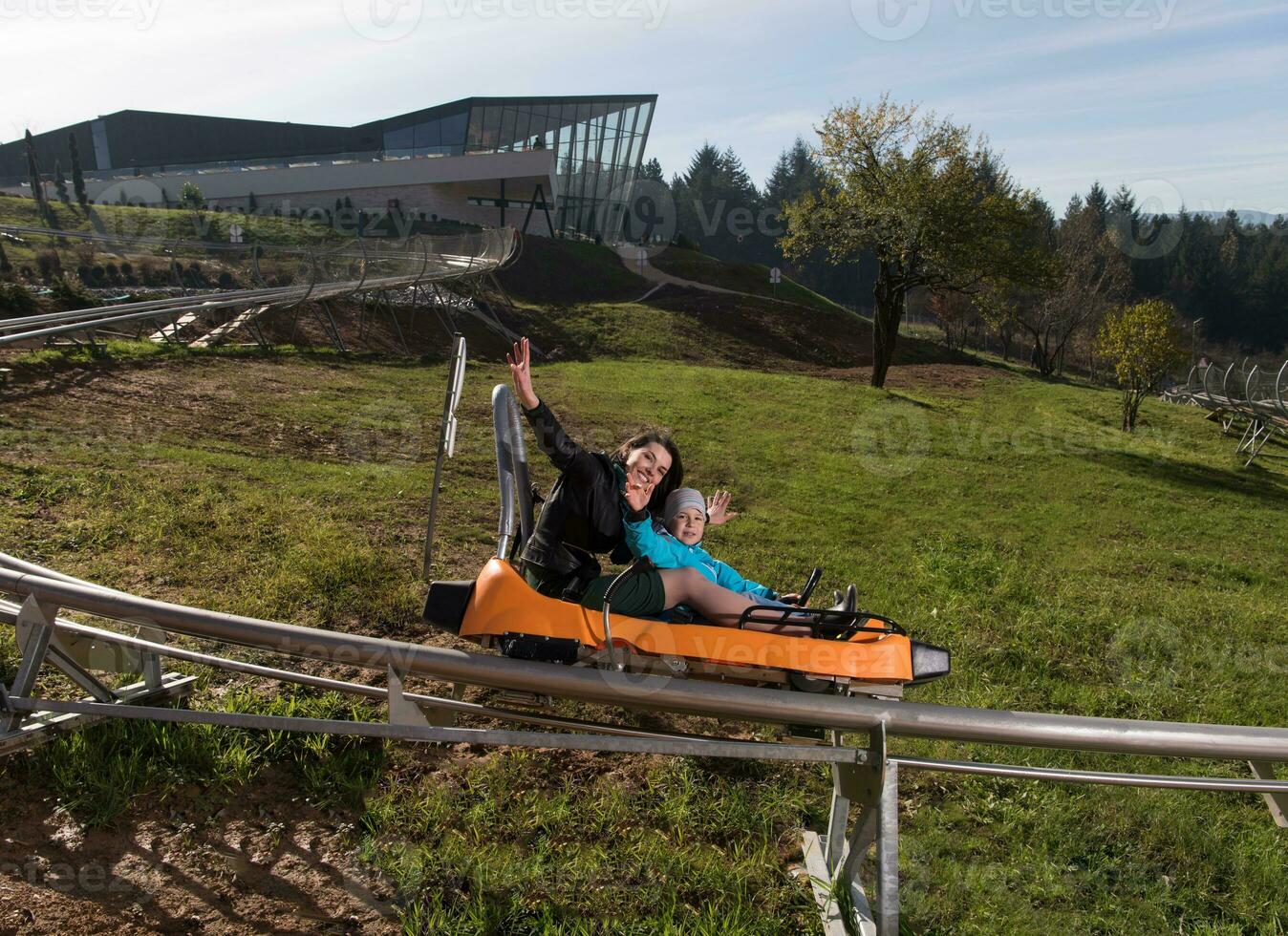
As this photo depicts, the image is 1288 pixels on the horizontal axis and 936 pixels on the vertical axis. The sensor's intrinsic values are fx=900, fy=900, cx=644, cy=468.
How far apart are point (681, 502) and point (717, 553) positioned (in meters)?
4.57

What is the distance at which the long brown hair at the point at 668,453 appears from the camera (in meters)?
4.13

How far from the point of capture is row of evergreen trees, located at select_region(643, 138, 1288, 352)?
6712cm

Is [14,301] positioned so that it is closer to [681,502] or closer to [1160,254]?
[681,502]

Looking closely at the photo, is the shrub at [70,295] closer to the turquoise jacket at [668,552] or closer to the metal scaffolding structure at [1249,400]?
the turquoise jacket at [668,552]

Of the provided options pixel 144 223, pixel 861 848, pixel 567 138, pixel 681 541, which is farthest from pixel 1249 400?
pixel 567 138

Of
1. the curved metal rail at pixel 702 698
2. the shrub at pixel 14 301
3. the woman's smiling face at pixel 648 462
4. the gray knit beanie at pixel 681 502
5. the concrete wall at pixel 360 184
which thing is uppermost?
the concrete wall at pixel 360 184

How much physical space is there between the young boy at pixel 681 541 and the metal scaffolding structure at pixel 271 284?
945cm

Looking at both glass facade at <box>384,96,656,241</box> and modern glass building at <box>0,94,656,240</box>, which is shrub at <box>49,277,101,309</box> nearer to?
glass facade at <box>384,96,656,241</box>

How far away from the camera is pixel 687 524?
164 inches

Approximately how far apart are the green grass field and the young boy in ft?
3.27

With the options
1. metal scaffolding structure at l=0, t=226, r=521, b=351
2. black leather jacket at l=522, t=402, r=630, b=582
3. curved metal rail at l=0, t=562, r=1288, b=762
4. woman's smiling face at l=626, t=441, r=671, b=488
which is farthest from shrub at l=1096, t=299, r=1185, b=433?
curved metal rail at l=0, t=562, r=1288, b=762

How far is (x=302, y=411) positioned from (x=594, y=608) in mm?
9493

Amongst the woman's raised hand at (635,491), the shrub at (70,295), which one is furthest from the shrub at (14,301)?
the woman's raised hand at (635,491)

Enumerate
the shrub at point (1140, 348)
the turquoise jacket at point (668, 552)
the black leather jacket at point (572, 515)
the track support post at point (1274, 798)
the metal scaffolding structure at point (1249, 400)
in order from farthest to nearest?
1. the shrub at point (1140, 348)
2. the metal scaffolding structure at point (1249, 400)
3. the turquoise jacket at point (668, 552)
4. the black leather jacket at point (572, 515)
5. the track support post at point (1274, 798)
